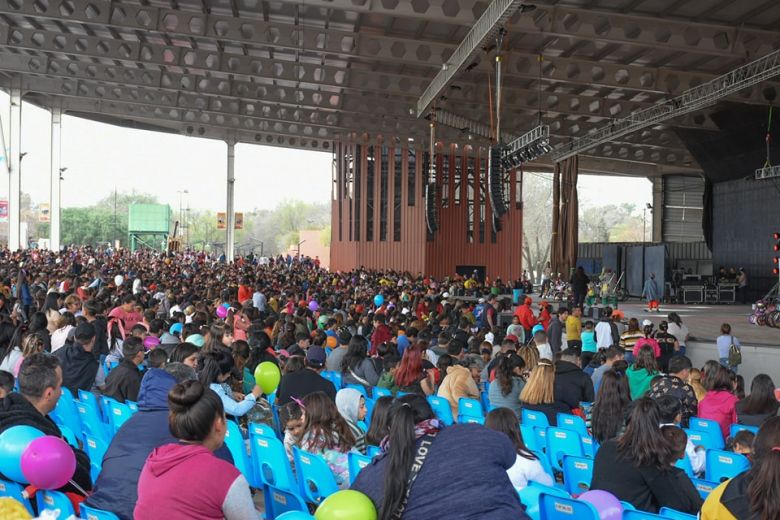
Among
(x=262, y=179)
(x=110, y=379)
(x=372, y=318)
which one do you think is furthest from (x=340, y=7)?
(x=262, y=179)

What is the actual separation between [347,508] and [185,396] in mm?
848

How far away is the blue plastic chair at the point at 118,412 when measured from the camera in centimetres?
571

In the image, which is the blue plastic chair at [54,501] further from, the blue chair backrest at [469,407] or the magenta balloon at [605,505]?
the blue chair backrest at [469,407]

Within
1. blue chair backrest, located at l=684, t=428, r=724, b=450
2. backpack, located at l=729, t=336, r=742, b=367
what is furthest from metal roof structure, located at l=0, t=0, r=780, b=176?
blue chair backrest, located at l=684, t=428, r=724, b=450

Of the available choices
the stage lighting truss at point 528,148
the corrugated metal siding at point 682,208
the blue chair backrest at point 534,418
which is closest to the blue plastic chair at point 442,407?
the blue chair backrest at point 534,418

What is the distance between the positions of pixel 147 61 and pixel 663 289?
66.4 ft

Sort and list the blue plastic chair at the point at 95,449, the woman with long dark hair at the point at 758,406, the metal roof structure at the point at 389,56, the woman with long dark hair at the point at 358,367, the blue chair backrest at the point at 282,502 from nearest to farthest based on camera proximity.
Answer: the blue chair backrest at the point at 282,502
the blue plastic chair at the point at 95,449
the woman with long dark hair at the point at 758,406
the woman with long dark hair at the point at 358,367
the metal roof structure at the point at 389,56

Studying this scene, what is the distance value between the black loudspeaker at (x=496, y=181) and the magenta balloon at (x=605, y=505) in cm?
1303

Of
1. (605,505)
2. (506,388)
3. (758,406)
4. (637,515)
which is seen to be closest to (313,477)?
(605,505)

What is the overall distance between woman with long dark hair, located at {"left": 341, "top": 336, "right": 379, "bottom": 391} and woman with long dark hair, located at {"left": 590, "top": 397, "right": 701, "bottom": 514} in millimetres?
4331

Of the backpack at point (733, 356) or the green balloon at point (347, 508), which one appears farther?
the backpack at point (733, 356)

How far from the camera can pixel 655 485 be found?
13.4ft

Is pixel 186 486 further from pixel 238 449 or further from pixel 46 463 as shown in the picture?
pixel 238 449

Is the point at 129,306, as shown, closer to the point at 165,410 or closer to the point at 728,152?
the point at 165,410
